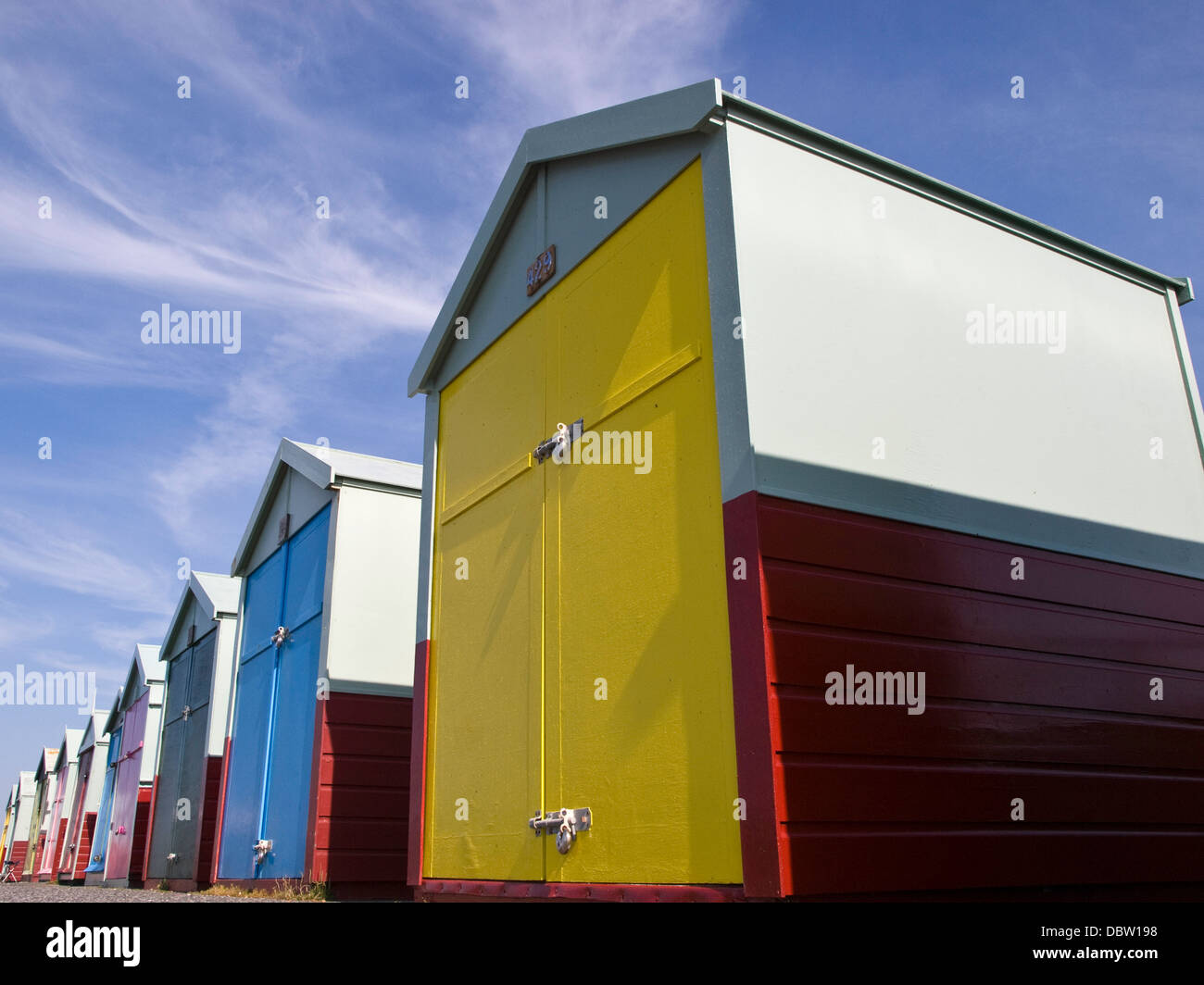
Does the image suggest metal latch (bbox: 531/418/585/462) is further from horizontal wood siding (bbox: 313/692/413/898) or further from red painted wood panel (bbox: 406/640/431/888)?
horizontal wood siding (bbox: 313/692/413/898)

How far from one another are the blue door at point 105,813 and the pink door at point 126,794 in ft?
3.15

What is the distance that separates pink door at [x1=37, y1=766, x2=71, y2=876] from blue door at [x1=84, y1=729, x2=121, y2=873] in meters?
7.61

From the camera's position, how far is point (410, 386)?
819cm

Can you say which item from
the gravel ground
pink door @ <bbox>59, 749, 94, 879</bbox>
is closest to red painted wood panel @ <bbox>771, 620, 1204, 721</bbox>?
the gravel ground

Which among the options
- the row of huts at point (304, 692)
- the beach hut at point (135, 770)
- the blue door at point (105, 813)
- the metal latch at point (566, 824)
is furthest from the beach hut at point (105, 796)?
the metal latch at point (566, 824)

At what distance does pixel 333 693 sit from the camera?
9422 millimetres

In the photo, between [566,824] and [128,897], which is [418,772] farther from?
[128,897]

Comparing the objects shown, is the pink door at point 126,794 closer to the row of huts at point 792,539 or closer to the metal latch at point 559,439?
the row of huts at point 792,539

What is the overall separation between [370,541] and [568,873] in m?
5.43

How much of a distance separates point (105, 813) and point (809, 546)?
23.3 meters

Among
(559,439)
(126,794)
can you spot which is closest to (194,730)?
(126,794)

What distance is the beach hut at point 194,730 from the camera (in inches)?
→ 508

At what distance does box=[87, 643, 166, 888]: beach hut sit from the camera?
17.5m
